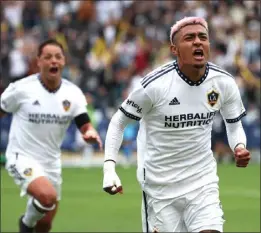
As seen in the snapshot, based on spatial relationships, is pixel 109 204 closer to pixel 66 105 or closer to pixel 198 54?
pixel 66 105

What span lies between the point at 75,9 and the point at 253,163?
7658 mm

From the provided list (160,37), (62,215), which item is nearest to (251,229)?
(62,215)

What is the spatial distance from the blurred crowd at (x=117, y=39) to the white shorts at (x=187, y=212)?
57.3 feet

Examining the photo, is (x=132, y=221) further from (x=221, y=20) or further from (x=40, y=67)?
(x=221, y=20)

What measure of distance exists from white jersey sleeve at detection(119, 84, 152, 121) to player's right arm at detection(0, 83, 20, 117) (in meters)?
3.44

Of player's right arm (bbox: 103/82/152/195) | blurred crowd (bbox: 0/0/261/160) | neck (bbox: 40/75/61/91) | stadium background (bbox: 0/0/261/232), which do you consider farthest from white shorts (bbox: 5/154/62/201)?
blurred crowd (bbox: 0/0/261/160)

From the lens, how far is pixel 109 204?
18.3 metres

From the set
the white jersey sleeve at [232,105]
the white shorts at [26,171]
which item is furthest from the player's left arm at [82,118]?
the white jersey sleeve at [232,105]

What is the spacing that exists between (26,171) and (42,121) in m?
0.68

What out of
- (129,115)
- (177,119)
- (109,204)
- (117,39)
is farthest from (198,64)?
(117,39)

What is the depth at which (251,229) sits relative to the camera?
1482 centimetres

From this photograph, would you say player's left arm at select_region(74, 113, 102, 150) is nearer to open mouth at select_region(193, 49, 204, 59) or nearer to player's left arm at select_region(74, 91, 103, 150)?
player's left arm at select_region(74, 91, 103, 150)

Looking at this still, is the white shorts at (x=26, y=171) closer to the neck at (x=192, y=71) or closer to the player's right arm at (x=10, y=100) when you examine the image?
the player's right arm at (x=10, y=100)

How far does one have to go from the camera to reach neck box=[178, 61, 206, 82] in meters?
8.93
